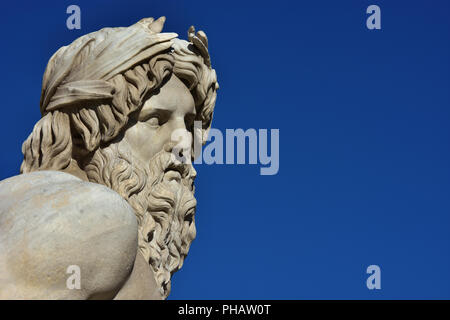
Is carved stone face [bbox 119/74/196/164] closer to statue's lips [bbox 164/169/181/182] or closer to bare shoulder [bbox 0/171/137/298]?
statue's lips [bbox 164/169/181/182]

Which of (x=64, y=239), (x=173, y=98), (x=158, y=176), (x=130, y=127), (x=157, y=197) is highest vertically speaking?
(x=173, y=98)

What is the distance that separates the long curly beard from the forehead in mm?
374

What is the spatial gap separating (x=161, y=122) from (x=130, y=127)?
304mm

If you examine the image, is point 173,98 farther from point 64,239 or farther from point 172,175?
point 64,239

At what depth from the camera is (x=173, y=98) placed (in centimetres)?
734

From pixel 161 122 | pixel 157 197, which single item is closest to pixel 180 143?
pixel 161 122

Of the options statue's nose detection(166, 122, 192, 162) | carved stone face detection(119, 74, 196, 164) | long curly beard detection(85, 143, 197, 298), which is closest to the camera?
long curly beard detection(85, 143, 197, 298)

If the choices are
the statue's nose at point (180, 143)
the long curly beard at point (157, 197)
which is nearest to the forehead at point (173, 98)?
the statue's nose at point (180, 143)

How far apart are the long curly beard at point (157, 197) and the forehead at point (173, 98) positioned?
0.37m

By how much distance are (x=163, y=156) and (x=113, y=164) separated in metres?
0.46

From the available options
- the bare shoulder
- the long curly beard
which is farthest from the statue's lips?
the bare shoulder

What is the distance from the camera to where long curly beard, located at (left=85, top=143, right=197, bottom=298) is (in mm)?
6906
